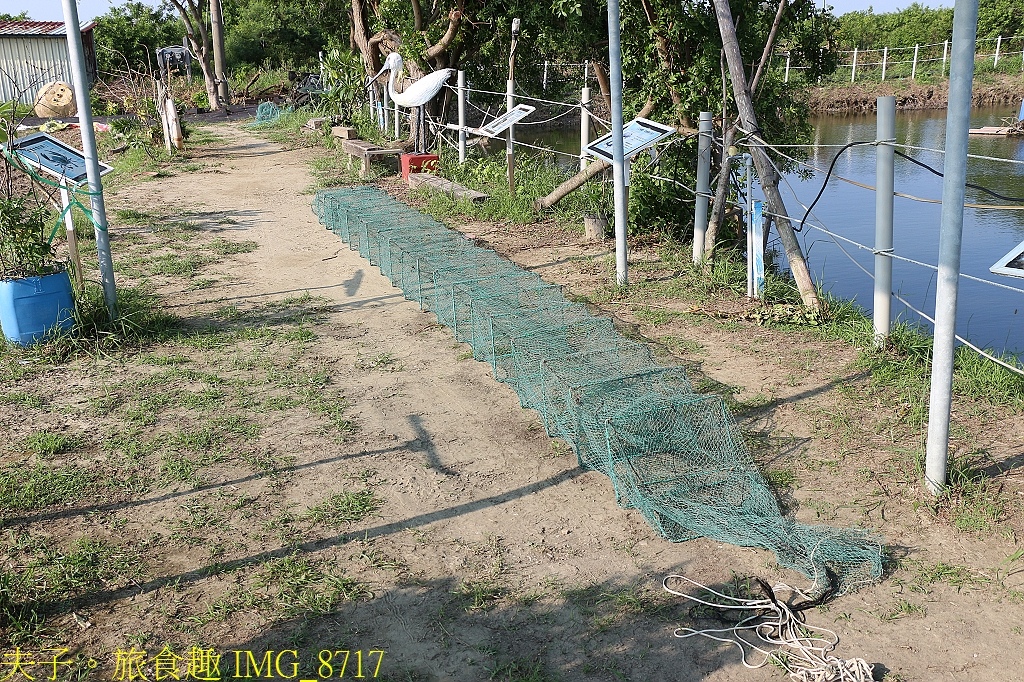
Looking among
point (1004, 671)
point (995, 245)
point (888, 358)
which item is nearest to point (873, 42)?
point (995, 245)

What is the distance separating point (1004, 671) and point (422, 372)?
141 inches

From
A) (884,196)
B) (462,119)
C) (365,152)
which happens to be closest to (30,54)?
(365,152)

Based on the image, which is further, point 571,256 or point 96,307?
point 571,256

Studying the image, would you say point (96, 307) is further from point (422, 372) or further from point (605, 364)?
point (605, 364)

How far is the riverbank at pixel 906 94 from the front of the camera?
2402cm

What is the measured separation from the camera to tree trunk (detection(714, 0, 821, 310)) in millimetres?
6293

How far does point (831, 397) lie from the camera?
500 centimetres

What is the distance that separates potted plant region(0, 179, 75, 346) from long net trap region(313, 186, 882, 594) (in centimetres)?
245

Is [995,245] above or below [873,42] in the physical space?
below

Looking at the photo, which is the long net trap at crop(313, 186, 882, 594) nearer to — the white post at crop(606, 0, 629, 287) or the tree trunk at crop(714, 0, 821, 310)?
the white post at crop(606, 0, 629, 287)

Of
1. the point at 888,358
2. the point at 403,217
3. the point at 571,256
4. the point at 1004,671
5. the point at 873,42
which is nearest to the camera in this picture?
the point at 1004,671

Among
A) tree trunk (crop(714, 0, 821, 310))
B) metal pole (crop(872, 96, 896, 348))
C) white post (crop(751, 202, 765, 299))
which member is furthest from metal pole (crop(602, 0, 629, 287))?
metal pole (crop(872, 96, 896, 348))

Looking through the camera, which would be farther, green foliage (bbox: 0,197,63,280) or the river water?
the river water

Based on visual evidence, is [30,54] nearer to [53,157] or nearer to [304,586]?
[53,157]
